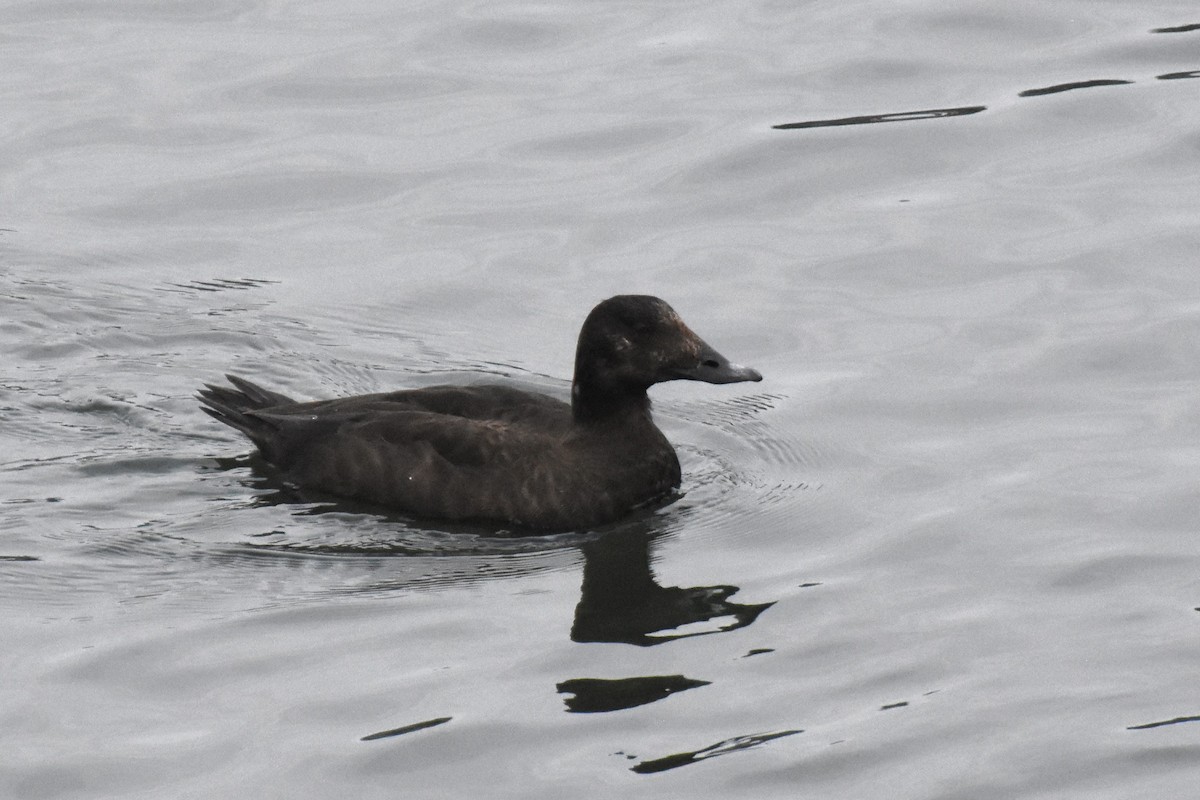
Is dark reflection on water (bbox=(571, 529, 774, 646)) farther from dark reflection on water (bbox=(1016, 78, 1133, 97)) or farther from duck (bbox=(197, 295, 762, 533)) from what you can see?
dark reflection on water (bbox=(1016, 78, 1133, 97))

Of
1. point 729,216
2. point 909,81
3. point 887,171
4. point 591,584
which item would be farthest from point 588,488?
point 909,81

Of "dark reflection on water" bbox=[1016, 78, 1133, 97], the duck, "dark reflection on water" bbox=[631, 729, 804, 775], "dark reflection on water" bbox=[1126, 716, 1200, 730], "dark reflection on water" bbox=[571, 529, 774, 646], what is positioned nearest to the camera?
"dark reflection on water" bbox=[631, 729, 804, 775]

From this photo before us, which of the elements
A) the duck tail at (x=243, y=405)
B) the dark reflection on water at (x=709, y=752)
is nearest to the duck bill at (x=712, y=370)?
the duck tail at (x=243, y=405)

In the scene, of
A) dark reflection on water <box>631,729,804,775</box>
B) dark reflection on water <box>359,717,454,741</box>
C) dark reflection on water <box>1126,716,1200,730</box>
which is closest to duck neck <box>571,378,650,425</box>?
dark reflection on water <box>359,717,454,741</box>

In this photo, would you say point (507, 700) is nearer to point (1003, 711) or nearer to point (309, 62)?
point (1003, 711)

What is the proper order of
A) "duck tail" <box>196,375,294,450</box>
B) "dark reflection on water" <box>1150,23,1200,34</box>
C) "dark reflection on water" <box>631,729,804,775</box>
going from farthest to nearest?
"dark reflection on water" <box>1150,23,1200,34</box> → "duck tail" <box>196,375,294,450</box> → "dark reflection on water" <box>631,729,804,775</box>

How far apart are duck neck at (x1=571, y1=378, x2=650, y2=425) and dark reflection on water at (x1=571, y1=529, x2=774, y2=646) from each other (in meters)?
0.91

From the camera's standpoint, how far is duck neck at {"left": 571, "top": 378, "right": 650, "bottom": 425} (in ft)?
32.2

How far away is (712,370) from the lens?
9703 millimetres

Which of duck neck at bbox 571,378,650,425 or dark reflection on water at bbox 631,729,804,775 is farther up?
duck neck at bbox 571,378,650,425

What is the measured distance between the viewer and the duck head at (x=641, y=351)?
31.7 feet

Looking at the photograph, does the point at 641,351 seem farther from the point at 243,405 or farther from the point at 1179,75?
the point at 1179,75

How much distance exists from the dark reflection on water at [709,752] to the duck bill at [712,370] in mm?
2763

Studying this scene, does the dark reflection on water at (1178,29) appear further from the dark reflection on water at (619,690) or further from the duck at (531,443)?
the dark reflection on water at (619,690)
